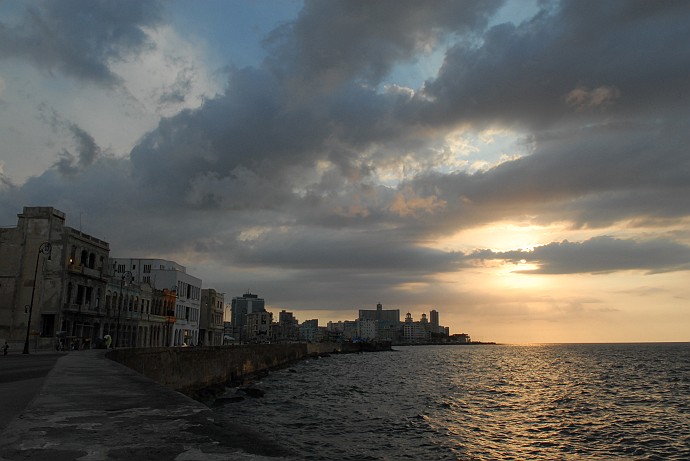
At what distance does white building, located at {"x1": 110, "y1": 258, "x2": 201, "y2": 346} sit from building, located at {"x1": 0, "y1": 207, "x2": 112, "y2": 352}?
25704 mm

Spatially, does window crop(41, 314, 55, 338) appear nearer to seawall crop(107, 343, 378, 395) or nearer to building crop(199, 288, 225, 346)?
seawall crop(107, 343, 378, 395)

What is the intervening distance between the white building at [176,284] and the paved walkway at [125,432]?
76.3m

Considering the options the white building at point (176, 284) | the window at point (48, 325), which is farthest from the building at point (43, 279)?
the white building at point (176, 284)

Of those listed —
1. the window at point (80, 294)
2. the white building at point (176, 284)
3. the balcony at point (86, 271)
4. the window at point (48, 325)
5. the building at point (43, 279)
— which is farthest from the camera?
the white building at point (176, 284)

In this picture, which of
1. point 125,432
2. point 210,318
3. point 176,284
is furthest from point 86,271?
point 125,432

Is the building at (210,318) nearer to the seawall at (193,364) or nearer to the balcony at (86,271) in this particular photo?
the seawall at (193,364)

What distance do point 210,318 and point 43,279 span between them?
51.1 m

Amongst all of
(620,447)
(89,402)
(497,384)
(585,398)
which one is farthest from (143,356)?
(497,384)

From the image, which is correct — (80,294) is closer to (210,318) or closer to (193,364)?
(193,364)

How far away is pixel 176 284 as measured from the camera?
278 feet

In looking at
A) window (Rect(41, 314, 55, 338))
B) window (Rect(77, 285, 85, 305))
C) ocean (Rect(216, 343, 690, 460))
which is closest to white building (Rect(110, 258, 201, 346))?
window (Rect(77, 285, 85, 305))

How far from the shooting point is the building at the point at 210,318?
102 metres

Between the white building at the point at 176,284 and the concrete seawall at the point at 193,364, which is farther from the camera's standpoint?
the white building at the point at 176,284

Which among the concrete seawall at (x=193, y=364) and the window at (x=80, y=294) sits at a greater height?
the window at (x=80, y=294)
